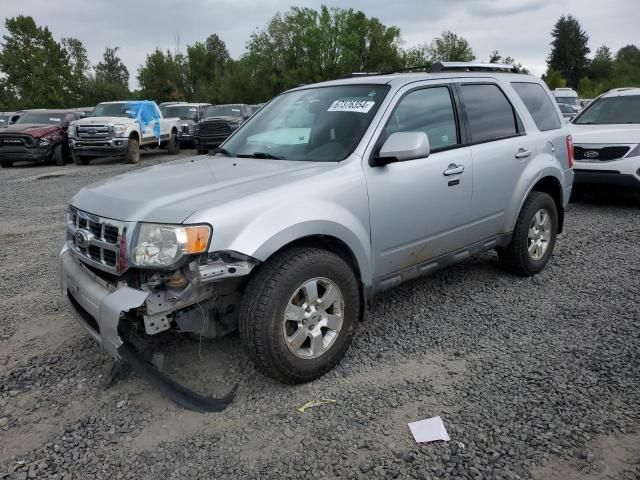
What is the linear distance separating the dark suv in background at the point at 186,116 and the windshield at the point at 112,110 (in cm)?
404

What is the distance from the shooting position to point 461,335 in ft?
12.1

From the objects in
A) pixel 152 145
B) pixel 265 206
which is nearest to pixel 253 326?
pixel 265 206

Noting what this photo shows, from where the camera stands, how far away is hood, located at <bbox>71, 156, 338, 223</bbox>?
8.86 ft

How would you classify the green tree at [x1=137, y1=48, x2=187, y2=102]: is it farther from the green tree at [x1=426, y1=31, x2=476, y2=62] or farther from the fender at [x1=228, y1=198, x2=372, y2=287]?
the fender at [x1=228, y1=198, x2=372, y2=287]

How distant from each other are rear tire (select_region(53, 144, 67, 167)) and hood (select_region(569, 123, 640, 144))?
14.3 metres

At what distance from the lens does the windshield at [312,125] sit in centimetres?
345

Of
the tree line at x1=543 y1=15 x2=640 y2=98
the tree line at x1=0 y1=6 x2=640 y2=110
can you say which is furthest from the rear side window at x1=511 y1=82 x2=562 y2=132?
the tree line at x1=543 y1=15 x2=640 y2=98

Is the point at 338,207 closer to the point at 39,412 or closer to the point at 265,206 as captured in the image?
the point at 265,206

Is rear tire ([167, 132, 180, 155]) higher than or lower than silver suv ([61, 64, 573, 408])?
higher

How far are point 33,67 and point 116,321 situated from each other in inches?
2165

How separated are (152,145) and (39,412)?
15.8 meters

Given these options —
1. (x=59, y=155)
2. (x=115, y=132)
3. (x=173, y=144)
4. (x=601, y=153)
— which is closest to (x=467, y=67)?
(x=601, y=153)

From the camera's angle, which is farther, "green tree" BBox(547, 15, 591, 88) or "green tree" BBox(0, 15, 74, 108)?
"green tree" BBox(547, 15, 591, 88)

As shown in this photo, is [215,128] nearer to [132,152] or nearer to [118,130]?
[132,152]
